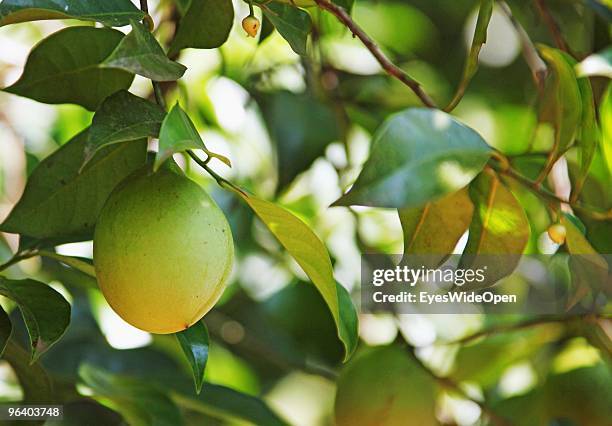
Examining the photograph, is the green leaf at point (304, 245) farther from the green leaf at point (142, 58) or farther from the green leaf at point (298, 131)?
the green leaf at point (298, 131)

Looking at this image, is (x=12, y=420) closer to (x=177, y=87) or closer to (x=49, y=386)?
(x=49, y=386)

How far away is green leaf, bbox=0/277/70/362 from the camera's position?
0.51 meters


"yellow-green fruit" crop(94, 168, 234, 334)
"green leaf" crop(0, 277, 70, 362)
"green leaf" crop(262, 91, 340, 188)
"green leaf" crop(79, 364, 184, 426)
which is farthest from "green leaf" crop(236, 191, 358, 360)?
"green leaf" crop(262, 91, 340, 188)

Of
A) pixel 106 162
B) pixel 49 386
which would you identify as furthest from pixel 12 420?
pixel 106 162

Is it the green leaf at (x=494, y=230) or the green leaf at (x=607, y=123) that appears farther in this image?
the green leaf at (x=607, y=123)

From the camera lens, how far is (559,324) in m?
0.93

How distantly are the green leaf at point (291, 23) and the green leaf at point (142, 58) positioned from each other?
→ 10cm

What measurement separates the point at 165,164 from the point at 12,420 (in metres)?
0.34

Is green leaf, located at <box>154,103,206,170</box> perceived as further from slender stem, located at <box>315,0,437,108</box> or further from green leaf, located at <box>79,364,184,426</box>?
green leaf, located at <box>79,364,184,426</box>

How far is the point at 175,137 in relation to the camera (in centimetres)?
40

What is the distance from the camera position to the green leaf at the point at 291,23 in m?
0.55

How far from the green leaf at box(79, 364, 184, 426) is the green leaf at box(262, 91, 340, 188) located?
9.0 inches

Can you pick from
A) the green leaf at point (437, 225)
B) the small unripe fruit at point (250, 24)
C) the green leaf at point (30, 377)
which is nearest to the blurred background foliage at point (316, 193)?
the green leaf at point (30, 377)

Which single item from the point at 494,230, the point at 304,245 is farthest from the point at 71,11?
the point at 494,230
